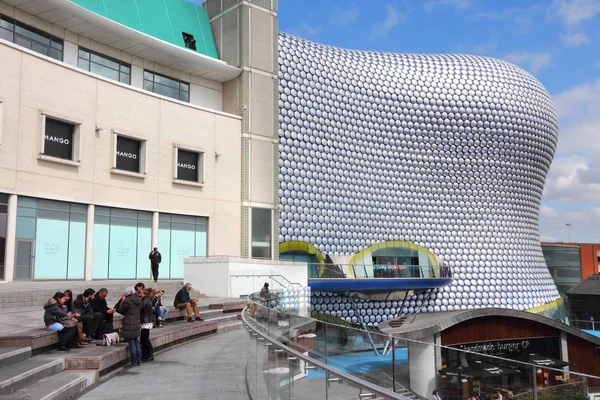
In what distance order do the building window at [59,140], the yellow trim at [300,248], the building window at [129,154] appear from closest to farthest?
the building window at [59,140] → the building window at [129,154] → the yellow trim at [300,248]

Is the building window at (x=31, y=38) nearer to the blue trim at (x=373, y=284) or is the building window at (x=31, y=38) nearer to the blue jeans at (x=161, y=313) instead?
the blue jeans at (x=161, y=313)

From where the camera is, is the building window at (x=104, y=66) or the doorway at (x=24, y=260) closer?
the doorway at (x=24, y=260)

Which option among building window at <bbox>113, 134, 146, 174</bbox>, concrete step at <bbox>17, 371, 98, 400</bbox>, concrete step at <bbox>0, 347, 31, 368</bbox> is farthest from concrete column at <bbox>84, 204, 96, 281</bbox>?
concrete step at <bbox>17, 371, 98, 400</bbox>

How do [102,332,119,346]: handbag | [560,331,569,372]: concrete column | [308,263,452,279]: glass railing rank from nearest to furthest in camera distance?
[102,332,119,346]: handbag < [560,331,569,372]: concrete column < [308,263,452,279]: glass railing

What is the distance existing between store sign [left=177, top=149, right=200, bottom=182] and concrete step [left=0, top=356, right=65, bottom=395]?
60.5ft

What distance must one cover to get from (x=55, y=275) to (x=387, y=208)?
2174 cm

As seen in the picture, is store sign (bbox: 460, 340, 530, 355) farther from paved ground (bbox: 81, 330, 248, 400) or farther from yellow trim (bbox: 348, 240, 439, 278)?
paved ground (bbox: 81, 330, 248, 400)

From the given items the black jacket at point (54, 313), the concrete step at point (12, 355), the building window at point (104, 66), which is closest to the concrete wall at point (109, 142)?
the building window at point (104, 66)

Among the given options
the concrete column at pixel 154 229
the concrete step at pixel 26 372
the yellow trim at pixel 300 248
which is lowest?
the concrete step at pixel 26 372

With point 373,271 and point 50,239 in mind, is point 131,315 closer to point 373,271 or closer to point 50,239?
point 50,239

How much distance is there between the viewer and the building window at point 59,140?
65.7ft

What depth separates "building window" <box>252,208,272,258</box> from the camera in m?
28.0

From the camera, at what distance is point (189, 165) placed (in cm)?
2625

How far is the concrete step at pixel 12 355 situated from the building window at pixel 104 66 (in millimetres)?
18092
